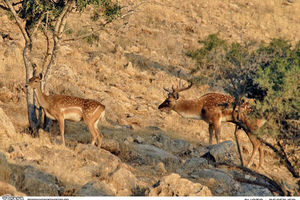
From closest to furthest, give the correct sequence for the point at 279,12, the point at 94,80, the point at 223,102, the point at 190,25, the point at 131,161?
the point at 131,161
the point at 223,102
the point at 94,80
the point at 190,25
the point at 279,12

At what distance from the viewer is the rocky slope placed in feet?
35.8

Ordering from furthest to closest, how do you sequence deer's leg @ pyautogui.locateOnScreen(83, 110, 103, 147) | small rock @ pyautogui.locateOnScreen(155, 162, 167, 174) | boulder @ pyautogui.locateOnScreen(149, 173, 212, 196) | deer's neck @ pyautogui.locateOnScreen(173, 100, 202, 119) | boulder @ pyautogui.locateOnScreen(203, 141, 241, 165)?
1. deer's neck @ pyautogui.locateOnScreen(173, 100, 202, 119)
2. boulder @ pyautogui.locateOnScreen(203, 141, 241, 165)
3. deer's leg @ pyautogui.locateOnScreen(83, 110, 103, 147)
4. small rock @ pyautogui.locateOnScreen(155, 162, 167, 174)
5. boulder @ pyautogui.locateOnScreen(149, 173, 212, 196)

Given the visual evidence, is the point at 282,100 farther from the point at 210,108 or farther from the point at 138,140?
the point at 210,108

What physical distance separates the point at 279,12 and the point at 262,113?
34.4 meters

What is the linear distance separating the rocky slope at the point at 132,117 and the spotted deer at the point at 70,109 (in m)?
0.66

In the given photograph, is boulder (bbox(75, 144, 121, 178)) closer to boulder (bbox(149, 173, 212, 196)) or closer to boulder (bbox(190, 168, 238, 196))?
boulder (bbox(149, 173, 212, 196))

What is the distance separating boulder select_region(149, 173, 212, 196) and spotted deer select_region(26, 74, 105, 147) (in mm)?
4182

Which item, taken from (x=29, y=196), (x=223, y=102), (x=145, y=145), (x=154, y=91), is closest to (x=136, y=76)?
(x=154, y=91)

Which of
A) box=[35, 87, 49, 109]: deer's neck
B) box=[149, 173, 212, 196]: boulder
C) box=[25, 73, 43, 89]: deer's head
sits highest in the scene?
box=[149, 173, 212, 196]: boulder

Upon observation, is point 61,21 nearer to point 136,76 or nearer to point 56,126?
point 56,126

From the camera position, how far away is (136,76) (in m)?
25.1

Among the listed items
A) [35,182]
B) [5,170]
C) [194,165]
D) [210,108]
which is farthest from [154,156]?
[5,170]

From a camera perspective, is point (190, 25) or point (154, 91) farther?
point (190, 25)

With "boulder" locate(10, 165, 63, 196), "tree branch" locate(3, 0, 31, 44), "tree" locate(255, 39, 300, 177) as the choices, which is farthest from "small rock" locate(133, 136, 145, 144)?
"boulder" locate(10, 165, 63, 196)
